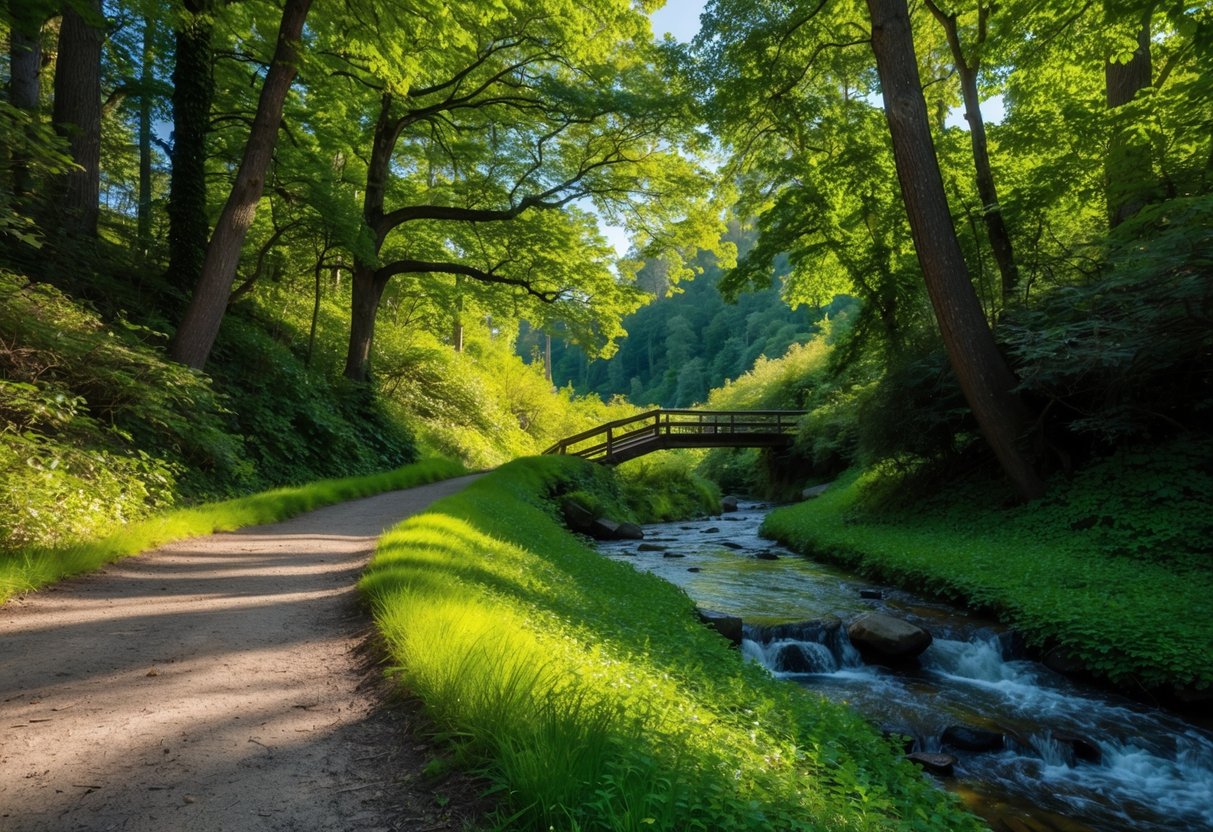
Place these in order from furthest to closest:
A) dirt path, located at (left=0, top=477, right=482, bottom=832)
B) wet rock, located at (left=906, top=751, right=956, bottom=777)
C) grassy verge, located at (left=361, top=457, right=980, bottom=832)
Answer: wet rock, located at (left=906, top=751, right=956, bottom=777) < dirt path, located at (left=0, top=477, right=482, bottom=832) < grassy verge, located at (left=361, top=457, right=980, bottom=832)

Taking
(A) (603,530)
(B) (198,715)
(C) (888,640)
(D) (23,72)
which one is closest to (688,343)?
(A) (603,530)

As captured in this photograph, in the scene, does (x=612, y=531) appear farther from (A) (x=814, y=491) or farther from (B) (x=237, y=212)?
(B) (x=237, y=212)

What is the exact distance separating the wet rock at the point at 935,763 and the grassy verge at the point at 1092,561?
2.40 m

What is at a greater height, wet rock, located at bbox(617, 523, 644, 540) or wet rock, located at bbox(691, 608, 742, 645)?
wet rock, located at bbox(617, 523, 644, 540)

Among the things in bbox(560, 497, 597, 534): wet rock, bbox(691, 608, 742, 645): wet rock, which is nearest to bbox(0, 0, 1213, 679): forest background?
bbox(560, 497, 597, 534): wet rock

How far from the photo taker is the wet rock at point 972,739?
5266 mm

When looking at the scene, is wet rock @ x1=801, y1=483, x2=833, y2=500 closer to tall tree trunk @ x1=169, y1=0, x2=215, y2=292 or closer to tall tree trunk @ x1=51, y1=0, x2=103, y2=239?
tall tree trunk @ x1=169, y1=0, x2=215, y2=292

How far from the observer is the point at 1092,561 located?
27.1ft

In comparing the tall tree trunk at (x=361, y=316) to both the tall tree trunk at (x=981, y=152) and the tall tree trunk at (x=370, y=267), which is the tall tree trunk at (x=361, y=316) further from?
the tall tree trunk at (x=981, y=152)

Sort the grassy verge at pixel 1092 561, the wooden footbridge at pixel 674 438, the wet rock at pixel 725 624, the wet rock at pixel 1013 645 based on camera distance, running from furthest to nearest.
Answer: the wooden footbridge at pixel 674 438 → the wet rock at pixel 725 624 → the wet rock at pixel 1013 645 → the grassy verge at pixel 1092 561

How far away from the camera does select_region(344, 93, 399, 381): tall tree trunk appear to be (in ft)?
56.7

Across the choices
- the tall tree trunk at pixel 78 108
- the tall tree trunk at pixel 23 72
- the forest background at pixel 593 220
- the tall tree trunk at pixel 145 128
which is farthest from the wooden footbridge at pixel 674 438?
the tall tree trunk at pixel 23 72

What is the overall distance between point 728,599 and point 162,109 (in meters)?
14.8

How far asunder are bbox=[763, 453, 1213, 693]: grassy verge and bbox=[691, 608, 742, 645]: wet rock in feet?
10.5
